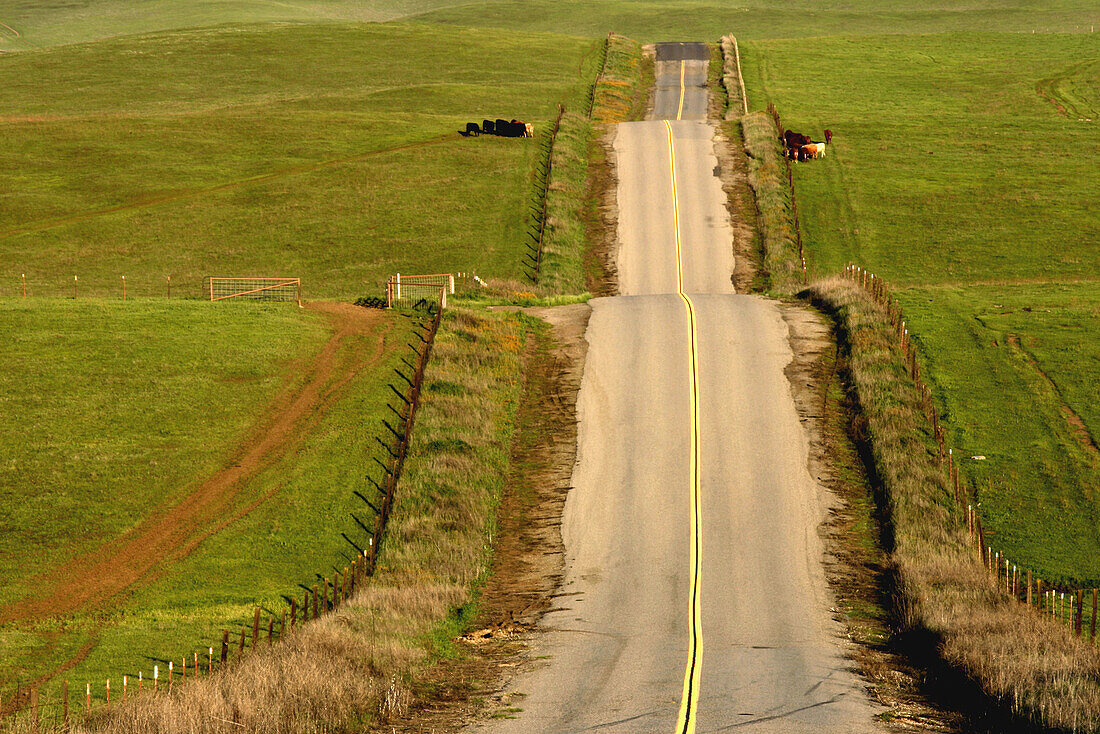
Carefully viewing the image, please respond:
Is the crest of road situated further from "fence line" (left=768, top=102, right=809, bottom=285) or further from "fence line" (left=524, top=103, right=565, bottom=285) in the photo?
"fence line" (left=524, top=103, right=565, bottom=285)

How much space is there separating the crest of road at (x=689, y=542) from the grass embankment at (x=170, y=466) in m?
7.39

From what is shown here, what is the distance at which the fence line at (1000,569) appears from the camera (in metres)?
26.3

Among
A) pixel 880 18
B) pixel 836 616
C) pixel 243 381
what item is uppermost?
pixel 880 18

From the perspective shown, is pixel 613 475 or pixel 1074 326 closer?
pixel 613 475

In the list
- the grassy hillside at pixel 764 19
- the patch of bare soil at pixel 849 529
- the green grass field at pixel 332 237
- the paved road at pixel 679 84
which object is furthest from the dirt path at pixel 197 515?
the grassy hillside at pixel 764 19

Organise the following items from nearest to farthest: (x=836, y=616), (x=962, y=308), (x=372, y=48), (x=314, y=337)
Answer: (x=836, y=616), (x=314, y=337), (x=962, y=308), (x=372, y=48)

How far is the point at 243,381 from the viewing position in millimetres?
40594

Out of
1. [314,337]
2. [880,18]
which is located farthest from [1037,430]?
[880,18]

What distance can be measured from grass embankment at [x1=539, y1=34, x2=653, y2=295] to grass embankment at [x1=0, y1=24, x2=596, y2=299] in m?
1.91

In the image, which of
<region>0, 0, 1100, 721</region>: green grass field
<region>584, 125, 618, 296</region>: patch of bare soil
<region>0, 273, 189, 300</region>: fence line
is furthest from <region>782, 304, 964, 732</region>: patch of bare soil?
<region>0, 273, 189, 300</region>: fence line

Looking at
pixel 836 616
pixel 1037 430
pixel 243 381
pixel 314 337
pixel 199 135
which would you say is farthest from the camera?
pixel 199 135

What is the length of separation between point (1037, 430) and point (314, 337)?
2610 cm

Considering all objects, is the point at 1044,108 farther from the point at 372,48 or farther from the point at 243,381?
the point at 243,381

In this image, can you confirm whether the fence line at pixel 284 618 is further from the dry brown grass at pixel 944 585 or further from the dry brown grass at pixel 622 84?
the dry brown grass at pixel 622 84
